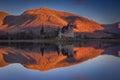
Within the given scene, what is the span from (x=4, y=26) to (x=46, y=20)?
11324 mm

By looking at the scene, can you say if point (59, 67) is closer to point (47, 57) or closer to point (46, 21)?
point (47, 57)

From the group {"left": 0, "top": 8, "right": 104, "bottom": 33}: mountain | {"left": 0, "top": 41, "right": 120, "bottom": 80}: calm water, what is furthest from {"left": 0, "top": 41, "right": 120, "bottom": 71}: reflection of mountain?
{"left": 0, "top": 8, "right": 104, "bottom": 33}: mountain

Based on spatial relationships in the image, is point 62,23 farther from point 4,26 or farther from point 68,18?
point 4,26

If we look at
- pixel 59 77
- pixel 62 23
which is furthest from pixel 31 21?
pixel 59 77

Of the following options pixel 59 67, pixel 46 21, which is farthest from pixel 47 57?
pixel 46 21

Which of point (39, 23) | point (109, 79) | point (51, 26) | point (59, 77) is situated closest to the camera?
point (109, 79)

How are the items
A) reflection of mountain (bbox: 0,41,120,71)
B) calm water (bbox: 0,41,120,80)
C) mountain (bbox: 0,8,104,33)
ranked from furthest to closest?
mountain (bbox: 0,8,104,33)
reflection of mountain (bbox: 0,41,120,71)
calm water (bbox: 0,41,120,80)

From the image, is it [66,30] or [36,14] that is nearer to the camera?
[66,30]

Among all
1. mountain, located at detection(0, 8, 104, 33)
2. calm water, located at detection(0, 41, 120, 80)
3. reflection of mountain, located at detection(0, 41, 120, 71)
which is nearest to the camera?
calm water, located at detection(0, 41, 120, 80)

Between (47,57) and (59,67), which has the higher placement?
(59,67)

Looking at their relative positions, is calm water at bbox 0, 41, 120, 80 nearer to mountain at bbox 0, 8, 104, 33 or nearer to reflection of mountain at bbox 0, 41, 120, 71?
reflection of mountain at bbox 0, 41, 120, 71

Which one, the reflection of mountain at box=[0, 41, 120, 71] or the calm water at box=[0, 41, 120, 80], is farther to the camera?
the reflection of mountain at box=[0, 41, 120, 71]

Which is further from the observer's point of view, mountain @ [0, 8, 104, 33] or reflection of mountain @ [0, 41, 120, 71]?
mountain @ [0, 8, 104, 33]

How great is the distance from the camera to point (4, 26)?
84.9 m
